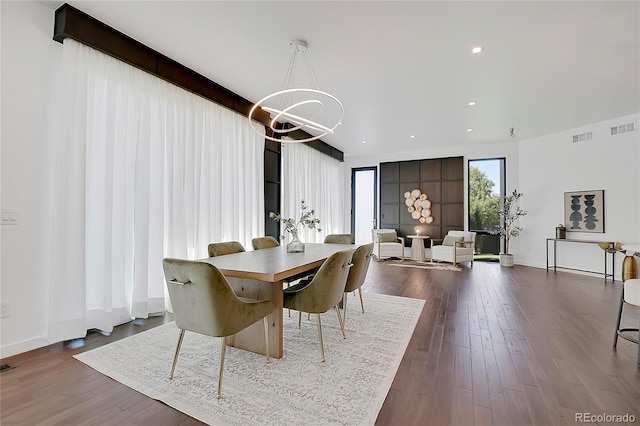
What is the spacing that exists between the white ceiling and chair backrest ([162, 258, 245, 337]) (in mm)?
2236

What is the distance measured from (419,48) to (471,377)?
3081 mm

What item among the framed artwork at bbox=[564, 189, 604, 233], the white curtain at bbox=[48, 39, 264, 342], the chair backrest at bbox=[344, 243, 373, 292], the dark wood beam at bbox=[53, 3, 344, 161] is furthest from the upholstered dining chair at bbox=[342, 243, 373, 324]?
the framed artwork at bbox=[564, 189, 604, 233]

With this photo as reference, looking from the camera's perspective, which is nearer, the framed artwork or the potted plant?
the framed artwork

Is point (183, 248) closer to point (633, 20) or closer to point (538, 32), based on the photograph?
point (538, 32)

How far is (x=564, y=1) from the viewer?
2400 mm

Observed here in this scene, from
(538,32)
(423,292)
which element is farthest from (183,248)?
(538,32)

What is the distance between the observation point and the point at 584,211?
5875 mm

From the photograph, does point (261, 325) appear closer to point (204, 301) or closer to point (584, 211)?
point (204, 301)

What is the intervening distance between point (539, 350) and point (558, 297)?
7.35ft

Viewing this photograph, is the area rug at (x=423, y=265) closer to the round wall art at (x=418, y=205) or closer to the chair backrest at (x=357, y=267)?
the round wall art at (x=418, y=205)

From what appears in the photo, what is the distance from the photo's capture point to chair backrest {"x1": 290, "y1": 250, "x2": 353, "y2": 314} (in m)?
2.30

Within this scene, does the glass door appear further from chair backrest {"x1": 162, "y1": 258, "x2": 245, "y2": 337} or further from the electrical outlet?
the electrical outlet

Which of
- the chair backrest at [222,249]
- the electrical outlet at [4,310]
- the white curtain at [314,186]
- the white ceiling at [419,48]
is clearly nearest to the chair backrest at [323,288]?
the chair backrest at [222,249]

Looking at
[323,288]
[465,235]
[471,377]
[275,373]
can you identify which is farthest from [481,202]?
[275,373]
